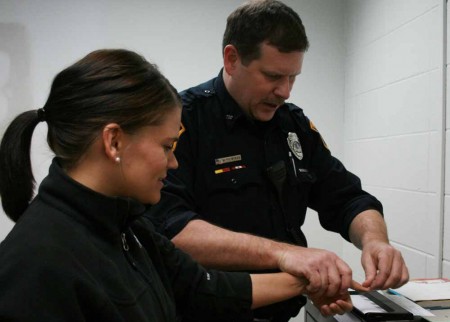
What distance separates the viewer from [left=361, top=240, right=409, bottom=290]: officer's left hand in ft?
4.00

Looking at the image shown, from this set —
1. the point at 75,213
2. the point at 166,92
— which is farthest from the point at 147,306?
the point at 166,92

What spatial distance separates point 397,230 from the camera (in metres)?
2.37

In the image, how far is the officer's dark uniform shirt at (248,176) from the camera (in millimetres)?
1342

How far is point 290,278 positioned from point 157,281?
1.52 ft

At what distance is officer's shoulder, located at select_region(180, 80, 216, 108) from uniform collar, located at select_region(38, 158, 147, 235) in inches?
27.4

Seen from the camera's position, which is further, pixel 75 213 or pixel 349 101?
pixel 349 101

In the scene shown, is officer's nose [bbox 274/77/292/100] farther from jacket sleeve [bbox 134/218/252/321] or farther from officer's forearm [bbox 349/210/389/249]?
jacket sleeve [bbox 134/218/252/321]

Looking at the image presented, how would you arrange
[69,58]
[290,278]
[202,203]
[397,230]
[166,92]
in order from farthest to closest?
[69,58]
[397,230]
[202,203]
[290,278]
[166,92]

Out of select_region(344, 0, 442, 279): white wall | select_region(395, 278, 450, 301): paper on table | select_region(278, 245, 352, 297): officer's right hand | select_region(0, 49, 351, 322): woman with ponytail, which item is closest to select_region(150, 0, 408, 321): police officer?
select_region(278, 245, 352, 297): officer's right hand

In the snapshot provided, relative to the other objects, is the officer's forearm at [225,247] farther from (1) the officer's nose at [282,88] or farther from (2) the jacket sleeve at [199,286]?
(1) the officer's nose at [282,88]

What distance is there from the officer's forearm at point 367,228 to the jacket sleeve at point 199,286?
0.45m

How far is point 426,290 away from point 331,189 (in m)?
0.46

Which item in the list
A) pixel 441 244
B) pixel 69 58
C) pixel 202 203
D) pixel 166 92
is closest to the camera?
pixel 166 92

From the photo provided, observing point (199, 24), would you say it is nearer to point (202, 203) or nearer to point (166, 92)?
point (202, 203)
